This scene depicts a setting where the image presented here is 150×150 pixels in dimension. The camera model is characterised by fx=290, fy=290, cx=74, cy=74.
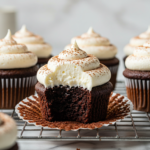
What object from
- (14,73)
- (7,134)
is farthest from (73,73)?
(7,134)

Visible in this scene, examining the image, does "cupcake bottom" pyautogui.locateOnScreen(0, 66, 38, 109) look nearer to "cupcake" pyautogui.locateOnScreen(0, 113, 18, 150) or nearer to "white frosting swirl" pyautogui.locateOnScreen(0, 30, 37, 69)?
"white frosting swirl" pyautogui.locateOnScreen(0, 30, 37, 69)

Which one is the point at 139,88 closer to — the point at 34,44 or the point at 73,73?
the point at 73,73

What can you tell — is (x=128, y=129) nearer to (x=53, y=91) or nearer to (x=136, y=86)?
(x=136, y=86)

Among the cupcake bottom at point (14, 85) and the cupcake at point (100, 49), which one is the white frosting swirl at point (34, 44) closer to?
the cupcake at point (100, 49)

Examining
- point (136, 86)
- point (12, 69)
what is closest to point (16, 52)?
point (12, 69)

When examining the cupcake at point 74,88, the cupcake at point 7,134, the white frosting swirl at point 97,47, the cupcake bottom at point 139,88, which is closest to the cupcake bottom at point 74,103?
the cupcake at point 74,88

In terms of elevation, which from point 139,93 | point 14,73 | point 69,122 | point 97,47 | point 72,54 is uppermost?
point 72,54
